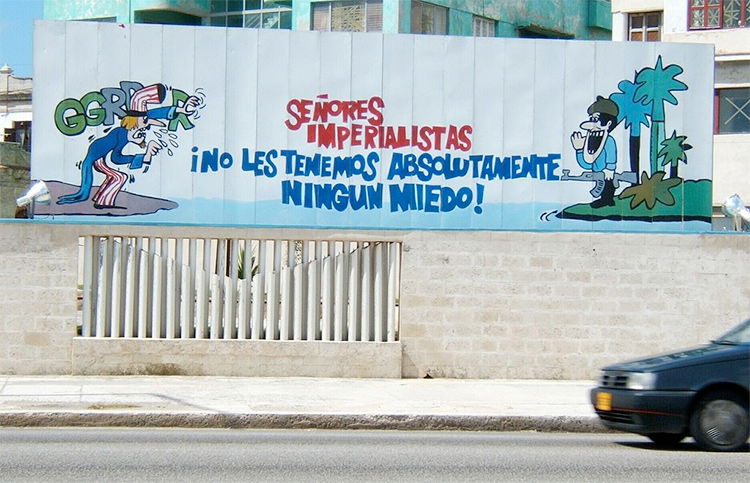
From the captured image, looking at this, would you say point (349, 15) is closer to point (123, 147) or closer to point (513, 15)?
point (513, 15)

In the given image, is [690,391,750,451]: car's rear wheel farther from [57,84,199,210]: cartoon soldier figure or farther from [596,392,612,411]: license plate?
[57,84,199,210]: cartoon soldier figure

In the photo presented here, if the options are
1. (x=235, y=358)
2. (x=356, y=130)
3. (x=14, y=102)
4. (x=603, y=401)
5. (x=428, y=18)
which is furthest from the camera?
(x=14, y=102)

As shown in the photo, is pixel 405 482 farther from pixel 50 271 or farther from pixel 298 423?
pixel 50 271

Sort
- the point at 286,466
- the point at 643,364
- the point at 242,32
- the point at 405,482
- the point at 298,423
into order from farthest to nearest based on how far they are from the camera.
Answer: the point at 242,32
the point at 298,423
the point at 643,364
the point at 286,466
the point at 405,482

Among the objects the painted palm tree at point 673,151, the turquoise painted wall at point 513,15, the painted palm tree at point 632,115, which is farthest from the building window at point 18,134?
the painted palm tree at point 673,151

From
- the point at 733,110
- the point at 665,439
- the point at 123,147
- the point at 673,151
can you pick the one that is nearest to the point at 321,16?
the point at 733,110

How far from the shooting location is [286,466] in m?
10.5

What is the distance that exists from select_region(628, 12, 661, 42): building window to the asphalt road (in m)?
27.5

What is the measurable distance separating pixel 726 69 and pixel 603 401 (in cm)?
2403

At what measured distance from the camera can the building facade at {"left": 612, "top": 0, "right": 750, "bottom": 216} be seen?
33812 mm

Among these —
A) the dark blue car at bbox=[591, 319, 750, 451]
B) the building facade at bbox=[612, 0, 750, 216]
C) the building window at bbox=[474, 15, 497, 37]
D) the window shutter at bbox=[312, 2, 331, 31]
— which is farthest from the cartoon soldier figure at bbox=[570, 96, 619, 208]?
the building window at bbox=[474, 15, 497, 37]

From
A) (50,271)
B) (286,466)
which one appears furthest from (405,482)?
(50,271)

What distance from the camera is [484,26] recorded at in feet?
132

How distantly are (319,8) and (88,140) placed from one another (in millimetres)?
20703
